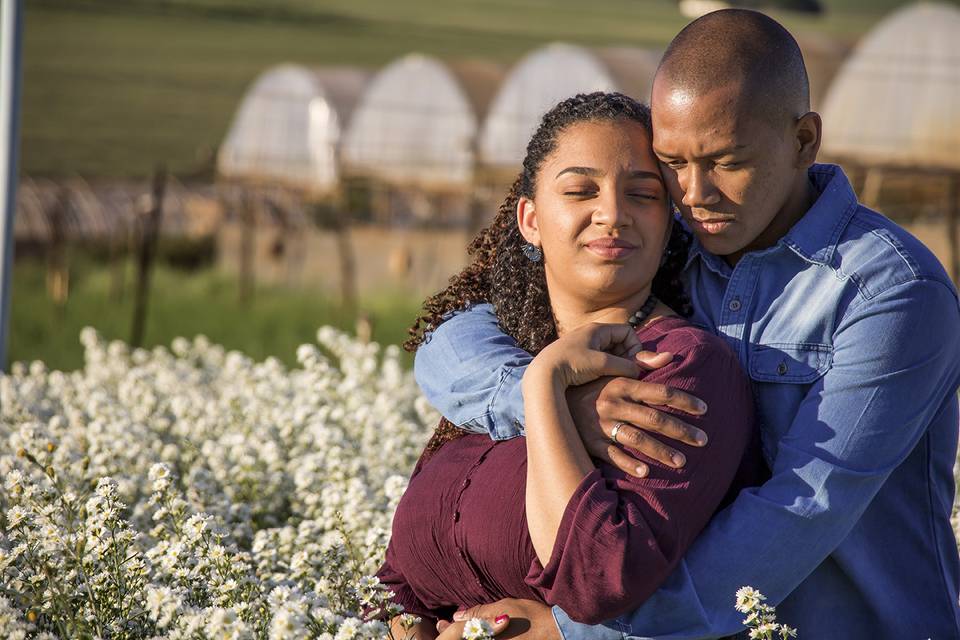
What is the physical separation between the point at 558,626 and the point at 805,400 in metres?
0.71

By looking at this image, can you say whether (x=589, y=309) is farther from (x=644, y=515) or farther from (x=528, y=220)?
(x=644, y=515)

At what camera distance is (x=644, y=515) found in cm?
265

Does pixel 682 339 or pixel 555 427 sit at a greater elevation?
pixel 682 339

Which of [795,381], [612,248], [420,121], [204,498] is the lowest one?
[204,498]

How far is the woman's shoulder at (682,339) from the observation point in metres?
2.81

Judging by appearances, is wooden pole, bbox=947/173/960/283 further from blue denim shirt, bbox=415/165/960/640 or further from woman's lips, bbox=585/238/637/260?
woman's lips, bbox=585/238/637/260

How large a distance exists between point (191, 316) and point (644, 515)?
13.4 metres

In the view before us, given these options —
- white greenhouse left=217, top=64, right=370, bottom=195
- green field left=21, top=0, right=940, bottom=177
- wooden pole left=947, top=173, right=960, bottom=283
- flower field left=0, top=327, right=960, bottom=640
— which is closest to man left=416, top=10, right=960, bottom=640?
flower field left=0, top=327, right=960, bottom=640

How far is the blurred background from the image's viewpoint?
1500 cm

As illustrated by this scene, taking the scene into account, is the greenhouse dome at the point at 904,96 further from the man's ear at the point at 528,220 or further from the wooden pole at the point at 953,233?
the man's ear at the point at 528,220

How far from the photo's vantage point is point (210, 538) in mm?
3822

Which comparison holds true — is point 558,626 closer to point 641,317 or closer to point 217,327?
point 641,317

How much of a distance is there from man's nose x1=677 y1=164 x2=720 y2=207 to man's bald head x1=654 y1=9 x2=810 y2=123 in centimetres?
17

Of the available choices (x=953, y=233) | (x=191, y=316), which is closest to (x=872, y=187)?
(x=953, y=233)
